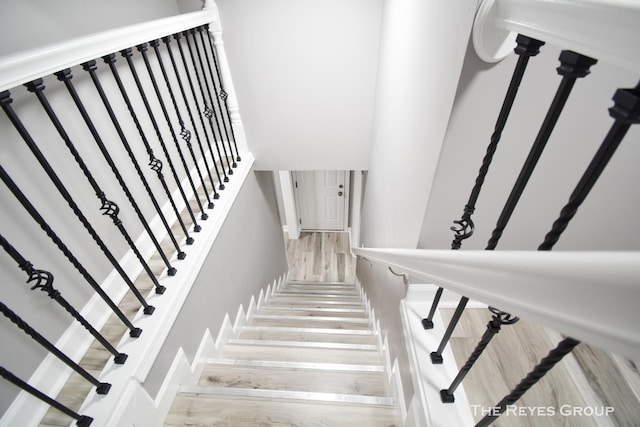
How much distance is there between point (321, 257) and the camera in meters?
5.30

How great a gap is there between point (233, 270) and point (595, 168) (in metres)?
2.20

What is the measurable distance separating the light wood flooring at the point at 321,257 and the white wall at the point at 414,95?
10.1ft

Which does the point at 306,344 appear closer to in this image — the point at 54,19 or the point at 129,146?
the point at 129,146

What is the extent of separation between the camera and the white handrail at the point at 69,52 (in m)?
0.80

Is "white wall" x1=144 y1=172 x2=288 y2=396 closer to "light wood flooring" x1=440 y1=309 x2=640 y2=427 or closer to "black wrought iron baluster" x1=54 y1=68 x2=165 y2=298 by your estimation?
"black wrought iron baluster" x1=54 y1=68 x2=165 y2=298

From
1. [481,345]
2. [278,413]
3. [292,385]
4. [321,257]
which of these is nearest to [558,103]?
[481,345]

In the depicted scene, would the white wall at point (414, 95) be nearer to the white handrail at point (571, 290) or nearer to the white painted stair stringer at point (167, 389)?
the white handrail at point (571, 290)

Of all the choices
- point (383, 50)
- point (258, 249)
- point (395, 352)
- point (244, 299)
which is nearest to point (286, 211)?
point (258, 249)

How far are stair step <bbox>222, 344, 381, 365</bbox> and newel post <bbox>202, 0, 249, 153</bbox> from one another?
1723 millimetres

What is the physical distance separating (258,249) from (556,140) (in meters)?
2.58

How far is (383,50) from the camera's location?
6.59 ft

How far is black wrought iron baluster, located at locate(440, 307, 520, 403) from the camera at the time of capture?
0.61m

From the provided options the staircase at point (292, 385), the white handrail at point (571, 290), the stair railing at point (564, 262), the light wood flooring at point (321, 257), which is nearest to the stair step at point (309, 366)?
the staircase at point (292, 385)

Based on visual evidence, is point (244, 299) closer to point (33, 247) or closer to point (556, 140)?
point (33, 247)
